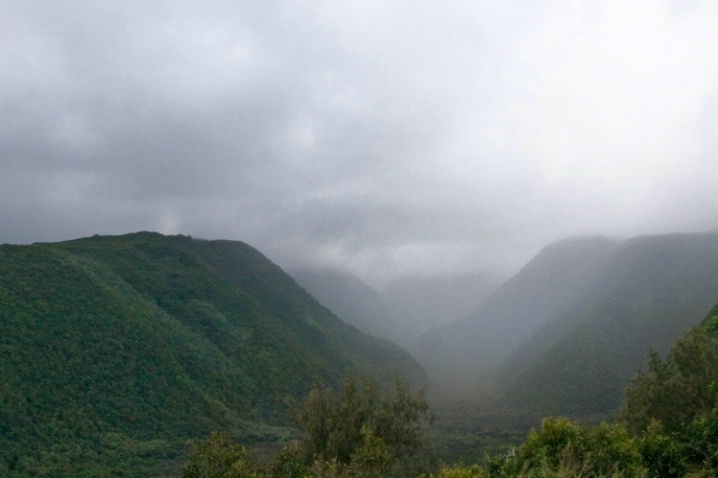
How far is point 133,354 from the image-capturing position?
7938 cm

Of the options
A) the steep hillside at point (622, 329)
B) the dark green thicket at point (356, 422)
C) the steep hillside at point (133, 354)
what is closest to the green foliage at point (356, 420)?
the dark green thicket at point (356, 422)

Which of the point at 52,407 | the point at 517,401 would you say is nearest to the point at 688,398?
the point at 52,407

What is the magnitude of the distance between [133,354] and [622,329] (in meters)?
110

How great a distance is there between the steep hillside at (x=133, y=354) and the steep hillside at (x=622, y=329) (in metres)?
40.8

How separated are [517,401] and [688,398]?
10029 cm

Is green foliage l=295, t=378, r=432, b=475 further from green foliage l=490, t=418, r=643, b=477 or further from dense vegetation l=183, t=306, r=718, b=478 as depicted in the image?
green foliage l=490, t=418, r=643, b=477

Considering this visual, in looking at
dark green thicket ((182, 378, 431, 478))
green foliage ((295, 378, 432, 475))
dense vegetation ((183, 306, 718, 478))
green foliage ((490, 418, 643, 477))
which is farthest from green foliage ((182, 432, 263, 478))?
green foliage ((490, 418, 643, 477))

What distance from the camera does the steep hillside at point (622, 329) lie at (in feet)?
367

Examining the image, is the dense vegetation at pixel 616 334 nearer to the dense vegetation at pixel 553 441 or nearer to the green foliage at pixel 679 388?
the green foliage at pixel 679 388

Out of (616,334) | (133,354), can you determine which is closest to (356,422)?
(133,354)

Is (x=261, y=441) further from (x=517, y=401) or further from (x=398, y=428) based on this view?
(x=517, y=401)

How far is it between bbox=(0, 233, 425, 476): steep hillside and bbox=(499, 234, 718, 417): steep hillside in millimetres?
40826

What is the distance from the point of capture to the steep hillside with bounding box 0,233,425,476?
2298 inches

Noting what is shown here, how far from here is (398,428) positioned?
96.3ft
